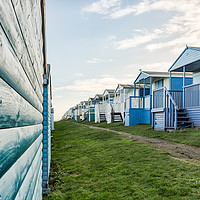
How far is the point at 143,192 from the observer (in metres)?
4.51

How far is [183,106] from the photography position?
42.5 ft

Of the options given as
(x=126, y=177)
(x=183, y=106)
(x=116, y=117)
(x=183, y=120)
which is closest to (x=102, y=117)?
(x=116, y=117)

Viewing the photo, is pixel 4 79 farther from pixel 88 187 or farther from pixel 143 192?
pixel 88 187

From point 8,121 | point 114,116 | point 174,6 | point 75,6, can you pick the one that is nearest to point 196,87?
point 174,6

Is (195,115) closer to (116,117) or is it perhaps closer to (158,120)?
(158,120)

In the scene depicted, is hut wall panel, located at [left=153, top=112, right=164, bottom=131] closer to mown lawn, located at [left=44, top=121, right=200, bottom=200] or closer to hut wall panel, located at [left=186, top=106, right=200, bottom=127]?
hut wall panel, located at [left=186, top=106, right=200, bottom=127]

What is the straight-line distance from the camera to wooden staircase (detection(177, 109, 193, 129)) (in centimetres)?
1190

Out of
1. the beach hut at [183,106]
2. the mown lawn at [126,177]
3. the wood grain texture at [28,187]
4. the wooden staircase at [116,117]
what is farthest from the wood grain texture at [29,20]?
the wooden staircase at [116,117]

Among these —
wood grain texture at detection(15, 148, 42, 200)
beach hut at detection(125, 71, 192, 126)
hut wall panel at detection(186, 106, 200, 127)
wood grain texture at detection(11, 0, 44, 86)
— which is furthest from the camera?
beach hut at detection(125, 71, 192, 126)

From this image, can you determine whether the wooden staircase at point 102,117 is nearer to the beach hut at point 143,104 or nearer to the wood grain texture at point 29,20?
the beach hut at point 143,104

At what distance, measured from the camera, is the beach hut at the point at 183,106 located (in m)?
11.9

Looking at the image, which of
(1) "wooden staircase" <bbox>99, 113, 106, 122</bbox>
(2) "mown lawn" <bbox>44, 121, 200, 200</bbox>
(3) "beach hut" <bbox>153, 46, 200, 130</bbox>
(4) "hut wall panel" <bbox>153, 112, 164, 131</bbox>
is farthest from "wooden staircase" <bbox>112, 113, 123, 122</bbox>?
(2) "mown lawn" <bbox>44, 121, 200, 200</bbox>

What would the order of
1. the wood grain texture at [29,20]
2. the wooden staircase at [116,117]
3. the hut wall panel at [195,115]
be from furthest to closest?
1. the wooden staircase at [116,117]
2. the hut wall panel at [195,115]
3. the wood grain texture at [29,20]

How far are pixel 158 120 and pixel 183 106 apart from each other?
1.68m
